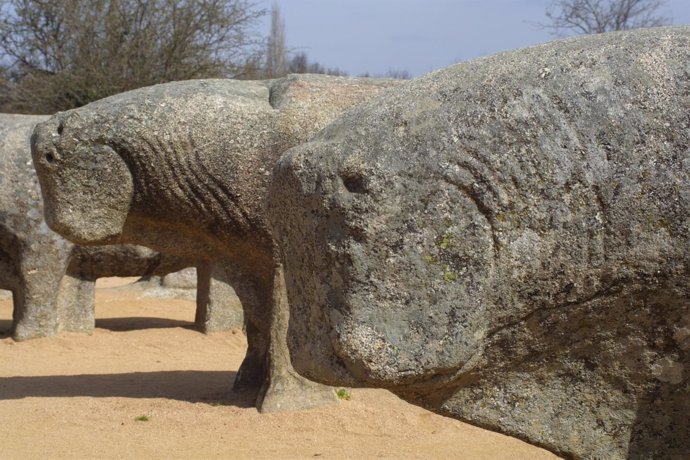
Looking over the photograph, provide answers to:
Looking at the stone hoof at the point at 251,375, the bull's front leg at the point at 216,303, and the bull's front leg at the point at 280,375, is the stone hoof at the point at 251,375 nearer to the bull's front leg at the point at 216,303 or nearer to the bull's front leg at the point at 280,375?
the bull's front leg at the point at 280,375

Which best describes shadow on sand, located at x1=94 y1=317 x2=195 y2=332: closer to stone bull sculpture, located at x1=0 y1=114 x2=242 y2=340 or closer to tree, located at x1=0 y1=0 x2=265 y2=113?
stone bull sculpture, located at x1=0 y1=114 x2=242 y2=340

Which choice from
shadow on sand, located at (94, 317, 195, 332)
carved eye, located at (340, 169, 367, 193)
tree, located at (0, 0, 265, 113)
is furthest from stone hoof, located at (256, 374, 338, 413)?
tree, located at (0, 0, 265, 113)

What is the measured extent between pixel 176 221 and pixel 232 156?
0.51m

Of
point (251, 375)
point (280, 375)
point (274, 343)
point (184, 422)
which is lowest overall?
point (184, 422)

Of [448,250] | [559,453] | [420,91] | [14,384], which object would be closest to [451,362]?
[448,250]

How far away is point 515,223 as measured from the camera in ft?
7.36

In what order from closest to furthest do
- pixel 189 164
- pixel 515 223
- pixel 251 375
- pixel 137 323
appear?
pixel 515 223
pixel 189 164
pixel 251 375
pixel 137 323

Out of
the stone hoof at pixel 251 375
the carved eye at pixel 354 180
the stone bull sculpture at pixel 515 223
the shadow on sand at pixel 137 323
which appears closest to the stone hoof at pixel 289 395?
the stone hoof at pixel 251 375

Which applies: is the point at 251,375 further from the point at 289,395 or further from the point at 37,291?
the point at 37,291

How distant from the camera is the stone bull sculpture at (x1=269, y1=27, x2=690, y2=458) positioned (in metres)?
2.23

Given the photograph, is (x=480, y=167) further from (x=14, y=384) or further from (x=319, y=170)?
(x=14, y=384)

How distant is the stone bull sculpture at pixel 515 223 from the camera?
2.23 metres

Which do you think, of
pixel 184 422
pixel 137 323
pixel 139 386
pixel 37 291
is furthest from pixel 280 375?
pixel 137 323

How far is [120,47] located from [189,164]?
1196 centimetres
